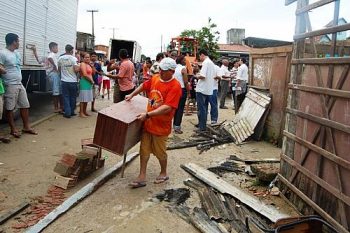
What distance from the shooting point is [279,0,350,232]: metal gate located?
3.57 m

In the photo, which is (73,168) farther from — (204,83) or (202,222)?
(204,83)

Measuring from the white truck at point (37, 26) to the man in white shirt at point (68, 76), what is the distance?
85 cm

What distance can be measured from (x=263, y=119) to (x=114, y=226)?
208 inches

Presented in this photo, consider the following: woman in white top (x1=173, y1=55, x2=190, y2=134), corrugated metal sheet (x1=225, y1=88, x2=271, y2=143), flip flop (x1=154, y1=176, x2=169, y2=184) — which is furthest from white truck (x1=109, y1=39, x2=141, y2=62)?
flip flop (x1=154, y1=176, x2=169, y2=184)

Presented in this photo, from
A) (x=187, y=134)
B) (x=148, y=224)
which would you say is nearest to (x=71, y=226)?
(x=148, y=224)

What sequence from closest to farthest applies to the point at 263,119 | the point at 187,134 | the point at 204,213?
the point at 204,213
the point at 263,119
the point at 187,134

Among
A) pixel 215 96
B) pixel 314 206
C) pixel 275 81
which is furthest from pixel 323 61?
pixel 215 96

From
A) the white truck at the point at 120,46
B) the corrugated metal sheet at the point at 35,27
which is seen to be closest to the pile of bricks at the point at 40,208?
the corrugated metal sheet at the point at 35,27

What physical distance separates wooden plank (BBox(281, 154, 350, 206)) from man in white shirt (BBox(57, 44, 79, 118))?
685cm

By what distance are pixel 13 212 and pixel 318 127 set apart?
3.64m

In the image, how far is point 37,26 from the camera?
10.2m

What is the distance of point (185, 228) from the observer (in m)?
4.06

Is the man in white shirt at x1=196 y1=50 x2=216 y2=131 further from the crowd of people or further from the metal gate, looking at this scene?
the metal gate

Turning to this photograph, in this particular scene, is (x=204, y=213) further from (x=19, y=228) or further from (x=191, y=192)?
(x=19, y=228)
